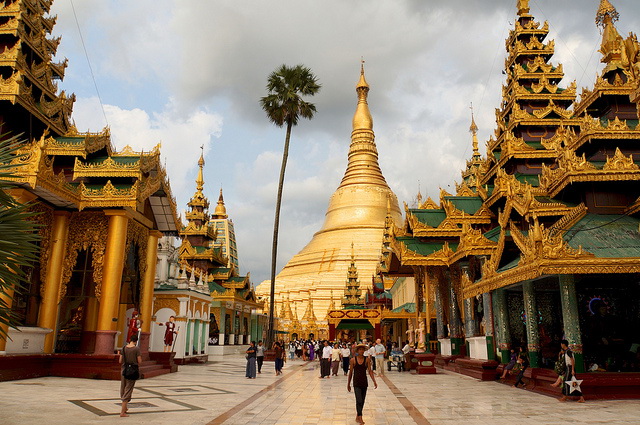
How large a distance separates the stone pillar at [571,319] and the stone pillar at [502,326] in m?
3.74

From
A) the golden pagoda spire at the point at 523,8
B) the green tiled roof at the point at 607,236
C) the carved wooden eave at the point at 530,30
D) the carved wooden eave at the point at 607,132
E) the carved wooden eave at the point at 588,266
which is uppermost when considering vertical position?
the golden pagoda spire at the point at 523,8

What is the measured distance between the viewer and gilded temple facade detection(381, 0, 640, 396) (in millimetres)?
12812

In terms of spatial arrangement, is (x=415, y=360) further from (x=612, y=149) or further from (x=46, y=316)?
(x=46, y=316)

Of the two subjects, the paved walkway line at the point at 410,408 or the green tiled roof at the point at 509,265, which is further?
the green tiled roof at the point at 509,265

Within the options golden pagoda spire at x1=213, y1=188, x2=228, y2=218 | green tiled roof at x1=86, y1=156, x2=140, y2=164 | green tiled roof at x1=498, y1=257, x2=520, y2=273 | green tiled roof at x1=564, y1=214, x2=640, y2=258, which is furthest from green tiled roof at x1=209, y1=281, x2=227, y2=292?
golden pagoda spire at x1=213, y1=188, x2=228, y2=218

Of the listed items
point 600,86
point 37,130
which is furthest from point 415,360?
point 37,130

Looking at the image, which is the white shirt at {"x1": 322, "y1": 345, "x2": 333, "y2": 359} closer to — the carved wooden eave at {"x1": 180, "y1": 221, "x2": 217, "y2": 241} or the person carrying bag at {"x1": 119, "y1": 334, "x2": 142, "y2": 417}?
the person carrying bag at {"x1": 119, "y1": 334, "x2": 142, "y2": 417}

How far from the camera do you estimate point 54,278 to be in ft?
56.4

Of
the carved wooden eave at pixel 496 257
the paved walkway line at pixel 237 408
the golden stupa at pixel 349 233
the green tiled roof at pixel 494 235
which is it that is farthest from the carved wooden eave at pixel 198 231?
the carved wooden eave at pixel 496 257

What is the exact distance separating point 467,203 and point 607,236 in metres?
10.7

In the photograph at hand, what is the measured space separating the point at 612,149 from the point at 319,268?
48053 mm

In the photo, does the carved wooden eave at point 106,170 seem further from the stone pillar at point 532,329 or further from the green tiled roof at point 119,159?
the stone pillar at point 532,329

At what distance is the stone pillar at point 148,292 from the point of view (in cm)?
1983

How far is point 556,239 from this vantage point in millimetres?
12297
